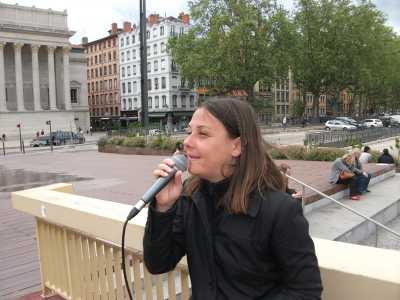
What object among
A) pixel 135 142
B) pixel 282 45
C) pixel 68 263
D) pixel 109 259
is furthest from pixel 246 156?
pixel 282 45

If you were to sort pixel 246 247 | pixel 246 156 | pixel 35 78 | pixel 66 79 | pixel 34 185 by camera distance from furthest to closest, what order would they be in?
pixel 66 79
pixel 35 78
pixel 34 185
pixel 246 156
pixel 246 247

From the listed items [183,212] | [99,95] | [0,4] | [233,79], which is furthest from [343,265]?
[99,95]

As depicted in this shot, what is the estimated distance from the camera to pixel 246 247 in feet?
5.73

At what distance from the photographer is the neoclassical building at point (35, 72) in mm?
65250

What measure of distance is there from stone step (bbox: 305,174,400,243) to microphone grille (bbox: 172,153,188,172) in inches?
216

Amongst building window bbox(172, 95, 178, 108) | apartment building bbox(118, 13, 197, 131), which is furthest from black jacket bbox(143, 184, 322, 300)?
building window bbox(172, 95, 178, 108)

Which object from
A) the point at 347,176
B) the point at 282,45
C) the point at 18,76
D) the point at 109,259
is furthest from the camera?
the point at 18,76

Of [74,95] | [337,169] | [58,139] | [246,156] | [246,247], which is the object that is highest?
[74,95]

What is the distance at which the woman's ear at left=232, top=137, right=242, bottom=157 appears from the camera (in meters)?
1.87

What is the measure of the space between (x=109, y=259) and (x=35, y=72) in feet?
232

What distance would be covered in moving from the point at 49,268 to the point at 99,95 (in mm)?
97342

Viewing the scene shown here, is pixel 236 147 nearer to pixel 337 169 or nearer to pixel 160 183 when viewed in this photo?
pixel 160 183

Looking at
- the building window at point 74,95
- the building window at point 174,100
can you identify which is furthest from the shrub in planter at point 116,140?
the building window at point 174,100

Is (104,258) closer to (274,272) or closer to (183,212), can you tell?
(183,212)
